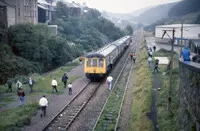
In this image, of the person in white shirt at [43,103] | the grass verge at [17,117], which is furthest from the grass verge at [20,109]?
the person in white shirt at [43,103]

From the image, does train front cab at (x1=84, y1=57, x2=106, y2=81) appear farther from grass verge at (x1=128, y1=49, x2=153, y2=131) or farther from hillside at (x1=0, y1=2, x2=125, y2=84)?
hillside at (x1=0, y1=2, x2=125, y2=84)

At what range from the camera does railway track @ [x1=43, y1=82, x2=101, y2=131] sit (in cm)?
1322

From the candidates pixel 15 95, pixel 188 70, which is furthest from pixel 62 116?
pixel 188 70

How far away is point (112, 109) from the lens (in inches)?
625

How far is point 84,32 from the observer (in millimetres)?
67812

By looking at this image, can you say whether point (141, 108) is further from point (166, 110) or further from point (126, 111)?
point (166, 110)

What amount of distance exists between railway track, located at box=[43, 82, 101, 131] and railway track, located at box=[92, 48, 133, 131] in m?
1.41

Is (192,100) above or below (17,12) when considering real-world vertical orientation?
below

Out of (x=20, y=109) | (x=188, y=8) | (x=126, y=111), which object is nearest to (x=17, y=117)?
(x=20, y=109)

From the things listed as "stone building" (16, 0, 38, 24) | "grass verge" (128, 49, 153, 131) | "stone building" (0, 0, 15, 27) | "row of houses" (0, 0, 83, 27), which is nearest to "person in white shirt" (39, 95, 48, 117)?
"grass verge" (128, 49, 153, 131)

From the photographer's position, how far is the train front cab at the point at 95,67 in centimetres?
2323

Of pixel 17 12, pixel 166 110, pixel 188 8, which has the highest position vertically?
pixel 188 8

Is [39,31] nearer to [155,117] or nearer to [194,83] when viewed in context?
[155,117]

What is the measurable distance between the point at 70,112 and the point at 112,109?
8.46 ft
